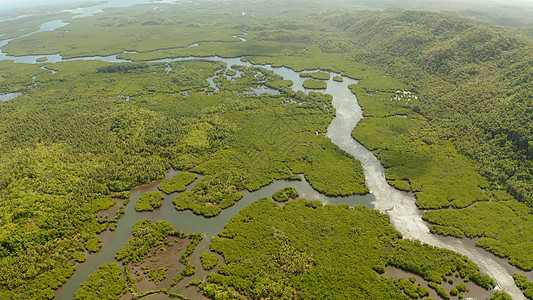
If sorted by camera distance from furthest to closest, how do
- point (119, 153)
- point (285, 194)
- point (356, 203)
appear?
point (119, 153)
point (285, 194)
point (356, 203)

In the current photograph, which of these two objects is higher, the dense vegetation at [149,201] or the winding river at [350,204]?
the dense vegetation at [149,201]

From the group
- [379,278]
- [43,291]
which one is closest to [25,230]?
[43,291]

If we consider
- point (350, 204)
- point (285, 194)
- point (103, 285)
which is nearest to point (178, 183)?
point (285, 194)

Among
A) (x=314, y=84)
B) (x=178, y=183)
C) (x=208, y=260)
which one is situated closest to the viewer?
(x=208, y=260)

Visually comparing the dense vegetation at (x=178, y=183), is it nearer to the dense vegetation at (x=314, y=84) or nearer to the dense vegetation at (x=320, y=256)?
the dense vegetation at (x=320, y=256)

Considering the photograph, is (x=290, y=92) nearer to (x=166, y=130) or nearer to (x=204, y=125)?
(x=204, y=125)

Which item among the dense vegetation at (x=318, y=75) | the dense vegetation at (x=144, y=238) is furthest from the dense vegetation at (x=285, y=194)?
the dense vegetation at (x=318, y=75)

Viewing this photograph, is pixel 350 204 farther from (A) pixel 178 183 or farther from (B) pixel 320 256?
(A) pixel 178 183
